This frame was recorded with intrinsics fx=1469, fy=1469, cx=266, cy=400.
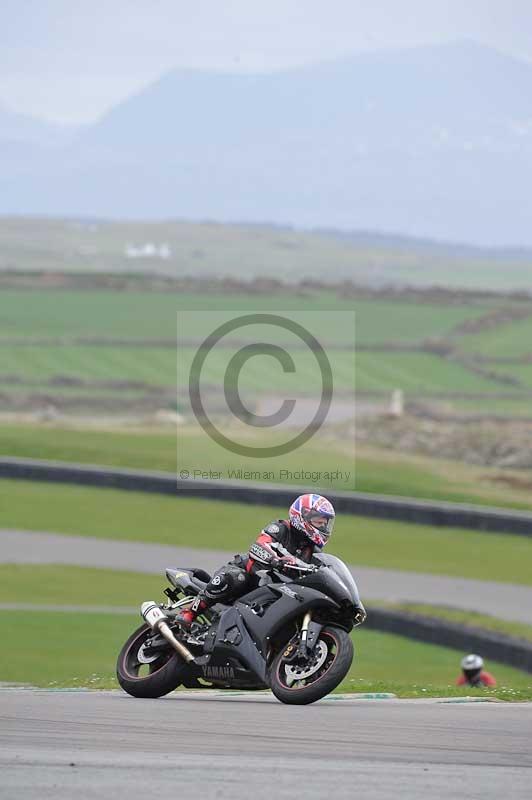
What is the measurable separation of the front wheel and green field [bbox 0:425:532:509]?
23631 mm

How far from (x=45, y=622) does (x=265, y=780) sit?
13.6m

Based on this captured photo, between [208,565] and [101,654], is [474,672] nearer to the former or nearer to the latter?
[101,654]

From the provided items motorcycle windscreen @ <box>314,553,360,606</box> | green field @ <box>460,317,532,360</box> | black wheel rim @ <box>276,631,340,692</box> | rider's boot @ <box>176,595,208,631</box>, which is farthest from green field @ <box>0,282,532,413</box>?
black wheel rim @ <box>276,631,340,692</box>

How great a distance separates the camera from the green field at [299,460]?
114ft

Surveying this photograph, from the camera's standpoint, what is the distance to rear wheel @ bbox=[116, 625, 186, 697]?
10.7 m

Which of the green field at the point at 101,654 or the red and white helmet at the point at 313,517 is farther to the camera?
the green field at the point at 101,654

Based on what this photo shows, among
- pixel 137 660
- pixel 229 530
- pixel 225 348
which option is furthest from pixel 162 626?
pixel 225 348

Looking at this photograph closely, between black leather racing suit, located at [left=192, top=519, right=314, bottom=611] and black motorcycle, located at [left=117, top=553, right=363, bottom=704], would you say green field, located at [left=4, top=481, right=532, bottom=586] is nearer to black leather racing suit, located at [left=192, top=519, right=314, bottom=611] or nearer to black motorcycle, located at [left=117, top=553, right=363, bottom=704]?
black leather racing suit, located at [left=192, top=519, right=314, bottom=611]

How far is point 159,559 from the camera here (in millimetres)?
25828

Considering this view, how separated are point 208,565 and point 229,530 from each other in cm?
411

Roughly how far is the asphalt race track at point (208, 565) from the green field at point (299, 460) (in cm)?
840

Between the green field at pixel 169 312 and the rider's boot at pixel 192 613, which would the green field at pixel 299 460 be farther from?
the green field at pixel 169 312

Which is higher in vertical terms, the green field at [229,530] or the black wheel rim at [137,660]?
the black wheel rim at [137,660]

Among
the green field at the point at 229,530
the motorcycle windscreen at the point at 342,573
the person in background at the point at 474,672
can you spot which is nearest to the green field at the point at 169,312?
the green field at the point at 229,530
